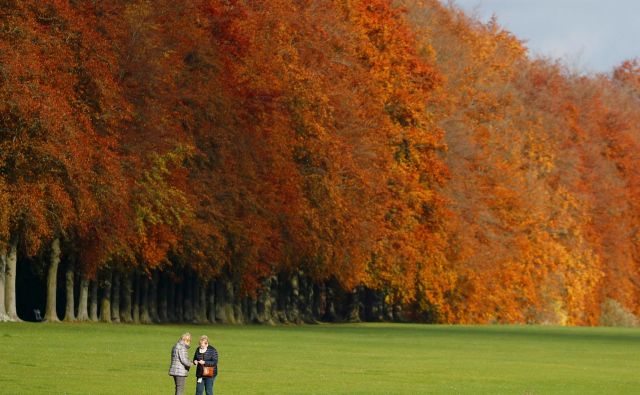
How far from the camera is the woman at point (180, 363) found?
2518 cm

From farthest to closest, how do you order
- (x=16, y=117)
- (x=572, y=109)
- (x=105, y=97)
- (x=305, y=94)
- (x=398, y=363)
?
(x=572, y=109) < (x=305, y=94) < (x=105, y=97) < (x=16, y=117) < (x=398, y=363)

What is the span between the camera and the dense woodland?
54.9 metres

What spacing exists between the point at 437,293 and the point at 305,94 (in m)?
18.4

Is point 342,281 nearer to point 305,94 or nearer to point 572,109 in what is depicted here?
point 305,94

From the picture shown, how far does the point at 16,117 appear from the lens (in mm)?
52125

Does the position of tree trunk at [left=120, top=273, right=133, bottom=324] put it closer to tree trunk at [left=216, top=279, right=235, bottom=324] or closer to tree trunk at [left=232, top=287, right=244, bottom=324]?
tree trunk at [left=216, top=279, right=235, bottom=324]

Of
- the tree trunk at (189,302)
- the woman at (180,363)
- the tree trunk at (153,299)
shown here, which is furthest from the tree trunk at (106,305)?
the woman at (180,363)

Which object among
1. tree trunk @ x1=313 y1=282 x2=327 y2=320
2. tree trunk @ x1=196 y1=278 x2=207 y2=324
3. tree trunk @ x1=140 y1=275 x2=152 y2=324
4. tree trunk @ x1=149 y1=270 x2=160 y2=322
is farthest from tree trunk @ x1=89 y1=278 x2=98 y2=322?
tree trunk @ x1=313 y1=282 x2=327 y2=320

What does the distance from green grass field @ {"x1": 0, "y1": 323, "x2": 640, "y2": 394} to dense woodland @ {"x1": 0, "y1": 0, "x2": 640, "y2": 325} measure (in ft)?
15.5

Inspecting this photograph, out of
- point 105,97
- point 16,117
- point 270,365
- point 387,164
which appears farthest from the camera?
point 387,164

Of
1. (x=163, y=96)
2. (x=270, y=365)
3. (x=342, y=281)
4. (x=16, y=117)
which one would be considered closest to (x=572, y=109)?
(x=342, y=281)

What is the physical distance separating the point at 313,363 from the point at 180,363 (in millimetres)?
15855

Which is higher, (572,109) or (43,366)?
(572,109)

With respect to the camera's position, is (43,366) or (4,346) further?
(4,346)
